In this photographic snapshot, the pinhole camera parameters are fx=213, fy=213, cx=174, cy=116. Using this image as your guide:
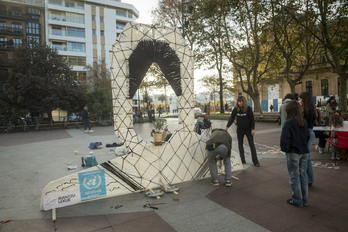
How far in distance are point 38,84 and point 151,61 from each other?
49.0ft

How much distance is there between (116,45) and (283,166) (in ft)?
15.7

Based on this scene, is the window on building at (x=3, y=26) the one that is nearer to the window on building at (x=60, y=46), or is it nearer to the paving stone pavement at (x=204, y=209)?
the window on building at (x=60, y=46)

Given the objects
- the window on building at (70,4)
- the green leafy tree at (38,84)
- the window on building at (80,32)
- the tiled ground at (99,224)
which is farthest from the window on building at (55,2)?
the tiled ground at (99,224)

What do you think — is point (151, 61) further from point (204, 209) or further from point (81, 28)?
point (81, 28)

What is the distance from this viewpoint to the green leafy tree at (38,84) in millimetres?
15570

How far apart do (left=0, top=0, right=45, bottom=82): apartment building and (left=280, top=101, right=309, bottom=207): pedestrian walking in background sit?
39657 mm

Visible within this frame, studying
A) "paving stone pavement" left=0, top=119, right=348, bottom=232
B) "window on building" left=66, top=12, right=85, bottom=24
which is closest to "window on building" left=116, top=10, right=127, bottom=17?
"window on building" left=66, top=12, right=85, bottom=24

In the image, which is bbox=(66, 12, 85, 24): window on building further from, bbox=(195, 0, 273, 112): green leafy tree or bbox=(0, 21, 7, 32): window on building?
bbox=(195, 0, 273, 112): green leafy tree

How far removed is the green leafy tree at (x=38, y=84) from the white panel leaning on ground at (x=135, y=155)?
1458 centimetres

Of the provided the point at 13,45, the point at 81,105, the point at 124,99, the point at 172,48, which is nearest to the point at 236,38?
the point at 81,105

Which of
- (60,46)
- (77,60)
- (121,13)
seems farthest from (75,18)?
(121,13)

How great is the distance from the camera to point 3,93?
1573cm

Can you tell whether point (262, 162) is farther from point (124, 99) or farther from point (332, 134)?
point (124, 99)

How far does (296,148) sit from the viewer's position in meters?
3.13
